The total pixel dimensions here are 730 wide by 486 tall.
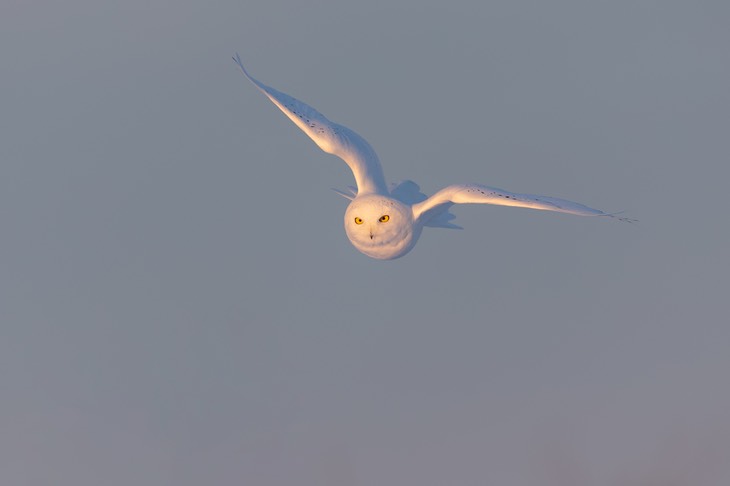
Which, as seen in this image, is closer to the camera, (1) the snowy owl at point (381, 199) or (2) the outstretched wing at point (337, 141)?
(1) the snowy owl at point (381, 199)

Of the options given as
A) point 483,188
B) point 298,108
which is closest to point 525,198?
point 483,188

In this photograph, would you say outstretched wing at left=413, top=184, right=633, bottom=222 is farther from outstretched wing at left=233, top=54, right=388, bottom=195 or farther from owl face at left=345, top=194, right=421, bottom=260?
outstretched wing at left=233, top=54, right=388, bottom=195

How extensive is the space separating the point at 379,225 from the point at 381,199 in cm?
102

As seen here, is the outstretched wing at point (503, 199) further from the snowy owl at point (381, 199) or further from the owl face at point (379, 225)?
the owl face at point (379, 225)

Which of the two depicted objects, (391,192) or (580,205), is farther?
(391,192)

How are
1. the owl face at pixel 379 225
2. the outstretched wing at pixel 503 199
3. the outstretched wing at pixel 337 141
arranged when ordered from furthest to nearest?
the outstretched wing at pixel 337 141 → the owl face at pixel 379 225 → the outstretched wing at pixel 503 199

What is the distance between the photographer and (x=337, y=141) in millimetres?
49344

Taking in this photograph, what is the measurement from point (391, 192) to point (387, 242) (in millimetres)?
2925

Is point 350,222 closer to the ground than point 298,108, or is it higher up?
closer to the ground

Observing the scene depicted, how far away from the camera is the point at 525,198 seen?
45.7m

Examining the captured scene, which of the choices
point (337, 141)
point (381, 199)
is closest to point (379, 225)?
point (381, 199)

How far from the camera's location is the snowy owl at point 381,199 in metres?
45.9

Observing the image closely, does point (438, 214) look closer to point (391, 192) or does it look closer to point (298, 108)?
point (391, 192)

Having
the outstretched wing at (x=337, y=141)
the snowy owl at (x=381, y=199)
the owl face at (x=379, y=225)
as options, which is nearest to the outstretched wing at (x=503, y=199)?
the snowy owl at (x=381, y=199)
